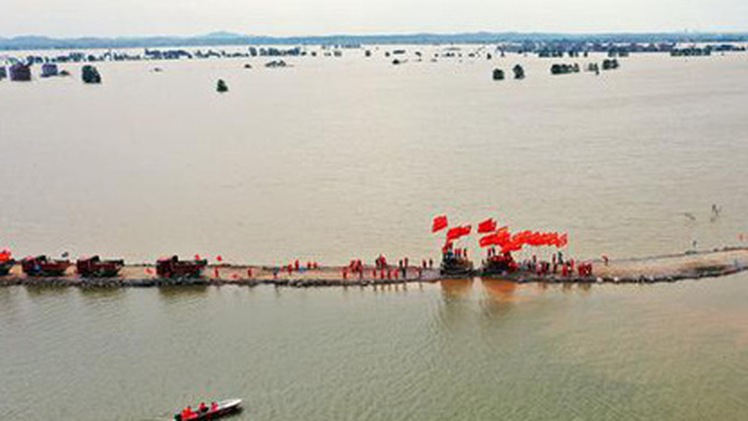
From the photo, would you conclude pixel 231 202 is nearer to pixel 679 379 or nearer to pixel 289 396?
pixel 289 396

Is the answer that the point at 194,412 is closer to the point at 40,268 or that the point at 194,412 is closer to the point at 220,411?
the point at 220,411

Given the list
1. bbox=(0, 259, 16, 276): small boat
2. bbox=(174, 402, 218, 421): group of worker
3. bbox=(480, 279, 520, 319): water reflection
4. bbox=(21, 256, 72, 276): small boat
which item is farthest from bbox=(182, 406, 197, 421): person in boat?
A: bbox=(0, 259, 16, 276): small boat

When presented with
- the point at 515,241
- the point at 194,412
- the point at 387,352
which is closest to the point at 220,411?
the point at 194,412

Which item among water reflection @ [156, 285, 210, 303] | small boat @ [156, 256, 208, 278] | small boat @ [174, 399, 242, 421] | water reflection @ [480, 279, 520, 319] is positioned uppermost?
small boat @ [156, 256, 208, 278]

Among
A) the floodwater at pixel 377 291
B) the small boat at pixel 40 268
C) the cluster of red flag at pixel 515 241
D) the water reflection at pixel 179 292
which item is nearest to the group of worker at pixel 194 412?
the floodwater at pixel 377 291

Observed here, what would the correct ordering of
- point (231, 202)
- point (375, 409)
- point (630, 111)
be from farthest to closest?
1. point (630, 111)
2. point (231, 202)
3. point (375, 409)

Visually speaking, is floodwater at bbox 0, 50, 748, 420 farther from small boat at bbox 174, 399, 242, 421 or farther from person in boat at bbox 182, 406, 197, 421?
person in boat at bbox 182, 406, 197, 421

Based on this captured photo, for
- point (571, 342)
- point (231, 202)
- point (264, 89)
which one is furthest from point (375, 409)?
point (264, 89)
